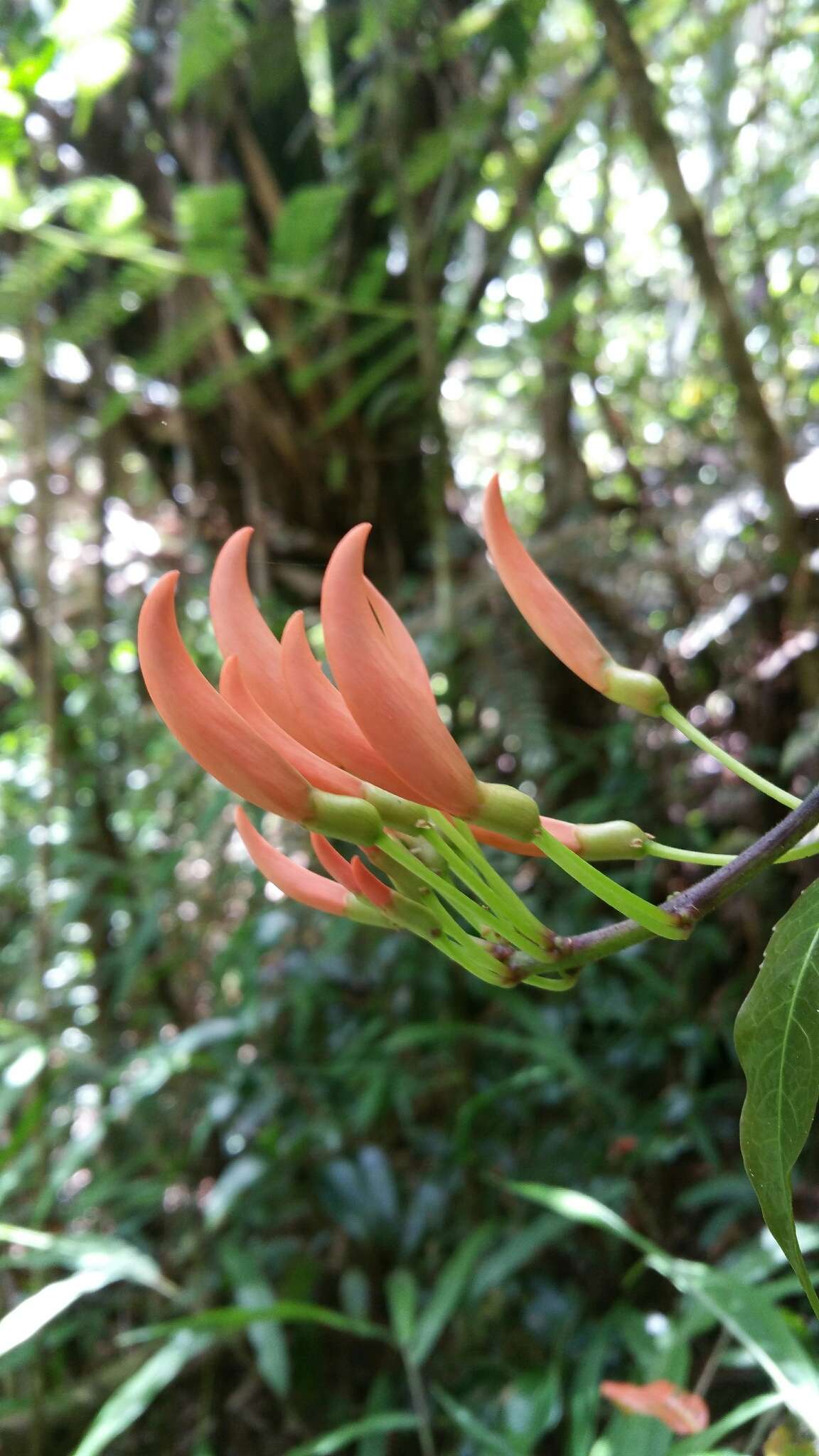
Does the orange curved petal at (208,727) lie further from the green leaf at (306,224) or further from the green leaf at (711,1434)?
the green leaf at (306,224)

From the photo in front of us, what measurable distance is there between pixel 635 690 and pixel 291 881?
0.42 ft

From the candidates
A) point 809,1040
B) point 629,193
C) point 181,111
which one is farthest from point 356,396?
point 809,1040

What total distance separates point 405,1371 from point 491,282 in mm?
1218

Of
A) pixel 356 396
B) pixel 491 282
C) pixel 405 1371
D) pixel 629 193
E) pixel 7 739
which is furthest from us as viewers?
pixel 629 193

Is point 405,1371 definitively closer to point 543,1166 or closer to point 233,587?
point 543,1166

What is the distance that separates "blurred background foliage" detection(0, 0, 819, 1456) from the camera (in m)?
0.89

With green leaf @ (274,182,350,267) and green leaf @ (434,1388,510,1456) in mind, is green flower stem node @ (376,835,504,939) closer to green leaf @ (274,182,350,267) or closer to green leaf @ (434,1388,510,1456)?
green leaf @ (434,1388,510,1456)

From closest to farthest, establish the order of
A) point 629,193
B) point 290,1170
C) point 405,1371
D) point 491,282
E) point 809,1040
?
point 809,1040
point 405,1371
point 290,1170
point 491,282
point 629,193

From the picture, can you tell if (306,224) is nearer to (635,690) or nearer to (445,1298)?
(635,690)

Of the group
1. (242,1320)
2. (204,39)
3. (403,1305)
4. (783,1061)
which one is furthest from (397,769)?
(204,39)

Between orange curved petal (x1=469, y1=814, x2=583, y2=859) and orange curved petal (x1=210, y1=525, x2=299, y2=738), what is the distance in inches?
2.7

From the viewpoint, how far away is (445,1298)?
779 mm

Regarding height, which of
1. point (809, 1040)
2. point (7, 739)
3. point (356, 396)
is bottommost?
point (809, 1040)

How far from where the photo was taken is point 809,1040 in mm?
251
